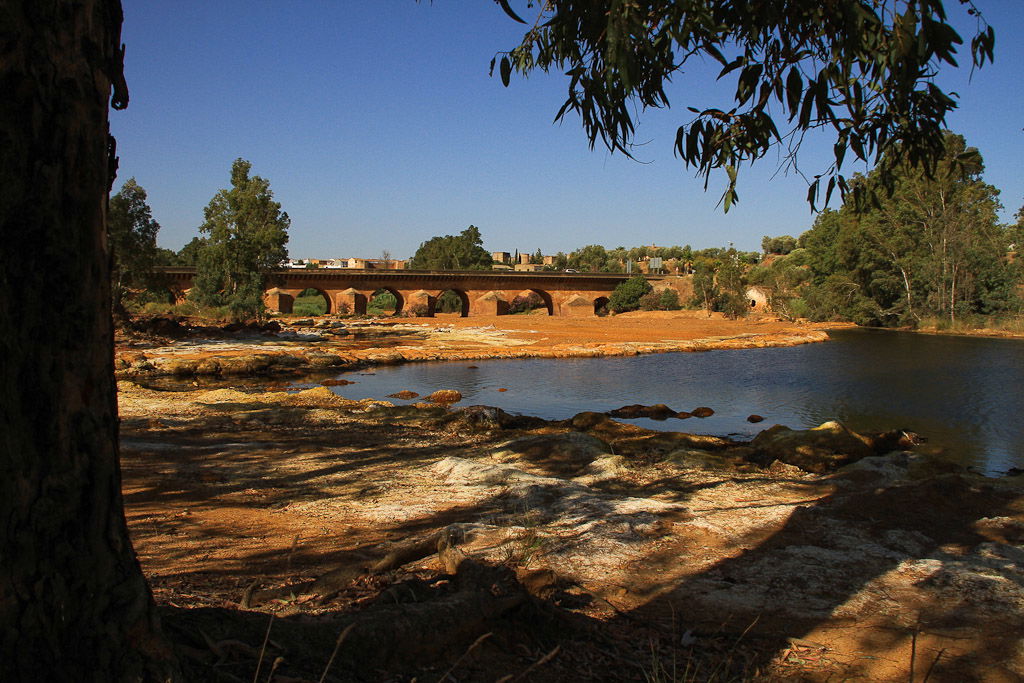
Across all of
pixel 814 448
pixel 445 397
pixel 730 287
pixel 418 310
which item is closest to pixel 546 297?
pixel 418 310

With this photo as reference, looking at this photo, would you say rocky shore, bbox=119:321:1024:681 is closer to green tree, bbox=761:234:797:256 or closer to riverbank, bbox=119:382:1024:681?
riverbank, bbox=119:382:1024:681

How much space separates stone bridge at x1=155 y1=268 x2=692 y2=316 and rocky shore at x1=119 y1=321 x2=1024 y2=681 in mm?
44243

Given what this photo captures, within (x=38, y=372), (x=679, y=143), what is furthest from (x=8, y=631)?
(x=679, y=143)

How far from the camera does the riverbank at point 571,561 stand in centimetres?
275

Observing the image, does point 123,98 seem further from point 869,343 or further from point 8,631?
point 869,343

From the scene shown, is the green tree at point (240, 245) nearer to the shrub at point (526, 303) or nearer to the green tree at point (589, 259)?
the shrub at point (526, 303)

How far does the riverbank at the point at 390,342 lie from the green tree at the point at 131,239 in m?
2.16

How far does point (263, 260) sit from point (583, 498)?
31904 millimetres

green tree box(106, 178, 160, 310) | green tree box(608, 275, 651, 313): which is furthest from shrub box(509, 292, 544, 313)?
green tree box(106, 178, 160, 310)

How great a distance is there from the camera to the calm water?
49.7 feet

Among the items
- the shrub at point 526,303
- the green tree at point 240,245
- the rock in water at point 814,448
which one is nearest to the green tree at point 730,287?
the shrub at point 526,303

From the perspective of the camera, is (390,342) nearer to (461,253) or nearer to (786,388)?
(786,388)

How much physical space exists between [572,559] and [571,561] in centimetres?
4

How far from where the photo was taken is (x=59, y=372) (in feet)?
6.16
